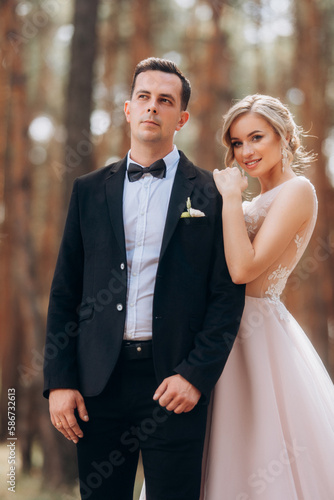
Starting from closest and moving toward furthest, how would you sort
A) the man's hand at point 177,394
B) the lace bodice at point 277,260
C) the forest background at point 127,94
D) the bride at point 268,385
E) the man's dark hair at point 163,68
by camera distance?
the man's hand at point 177,394, the bride at point 268,385, the man's dark hair at point 163,68, the lace bodice at point 277,260, the forest background at point 127,94

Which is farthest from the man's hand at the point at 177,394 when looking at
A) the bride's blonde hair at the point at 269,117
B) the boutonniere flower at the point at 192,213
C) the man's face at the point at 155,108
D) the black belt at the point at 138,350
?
the bride's blonde hair at the point at 269,117

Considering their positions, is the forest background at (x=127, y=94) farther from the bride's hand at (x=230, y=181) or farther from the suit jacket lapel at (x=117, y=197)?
the bride's hand at (x=230, y=181)

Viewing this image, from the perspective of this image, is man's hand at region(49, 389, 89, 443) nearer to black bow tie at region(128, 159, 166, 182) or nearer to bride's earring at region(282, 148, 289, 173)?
black bow tie at region(128, 159, 166, 182)

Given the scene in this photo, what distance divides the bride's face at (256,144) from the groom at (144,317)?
46 cm

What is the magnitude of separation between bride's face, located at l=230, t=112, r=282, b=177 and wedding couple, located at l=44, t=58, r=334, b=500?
0.32 metres

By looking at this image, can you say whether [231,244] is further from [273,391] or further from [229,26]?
[229,26]

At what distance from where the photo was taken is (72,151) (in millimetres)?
5020

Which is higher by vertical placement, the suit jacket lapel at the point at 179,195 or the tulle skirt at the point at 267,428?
the suit jacket lapel at the point at 179,195

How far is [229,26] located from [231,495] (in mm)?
8615

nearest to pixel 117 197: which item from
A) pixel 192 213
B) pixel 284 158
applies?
pixel 192 213

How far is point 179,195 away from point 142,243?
0.25 m

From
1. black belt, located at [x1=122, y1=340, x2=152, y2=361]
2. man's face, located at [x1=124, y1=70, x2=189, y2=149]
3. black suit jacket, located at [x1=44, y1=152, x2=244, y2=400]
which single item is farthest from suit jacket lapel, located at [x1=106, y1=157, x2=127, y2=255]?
black belt, located at [x1=122, y1=340, x2=152, y2=361]

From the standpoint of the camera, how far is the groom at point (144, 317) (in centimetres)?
207

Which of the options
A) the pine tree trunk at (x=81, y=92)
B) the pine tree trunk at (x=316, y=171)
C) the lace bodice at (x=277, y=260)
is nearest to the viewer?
the lace bodice at (x=277, y=260)
